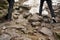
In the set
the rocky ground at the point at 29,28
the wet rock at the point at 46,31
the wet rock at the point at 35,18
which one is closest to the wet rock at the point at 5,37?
the rocky ground at the point at 29,28

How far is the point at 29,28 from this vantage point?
5215 mm

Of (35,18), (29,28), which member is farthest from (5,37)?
(35,18)

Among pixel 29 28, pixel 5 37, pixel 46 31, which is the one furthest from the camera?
pixel 29 28

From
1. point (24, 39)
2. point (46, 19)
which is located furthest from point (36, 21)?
point (24, 39)

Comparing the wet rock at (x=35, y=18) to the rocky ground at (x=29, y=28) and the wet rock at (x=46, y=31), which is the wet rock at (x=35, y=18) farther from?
the wet rock at (x=46, y=31)

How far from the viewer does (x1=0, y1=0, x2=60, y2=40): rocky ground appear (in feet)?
15.2

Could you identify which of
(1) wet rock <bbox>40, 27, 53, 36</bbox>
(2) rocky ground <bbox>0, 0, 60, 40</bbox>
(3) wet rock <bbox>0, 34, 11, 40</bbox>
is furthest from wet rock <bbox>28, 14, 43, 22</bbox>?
(3) wet rock <bbox>0, 34, 11, 40</bbox>

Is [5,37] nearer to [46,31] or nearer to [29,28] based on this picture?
[29,28]

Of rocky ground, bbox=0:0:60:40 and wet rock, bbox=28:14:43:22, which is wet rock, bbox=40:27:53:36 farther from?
wet rock, bbox=28:14:43:22

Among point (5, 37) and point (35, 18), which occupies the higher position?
point (35, 18)

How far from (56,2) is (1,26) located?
3.16 m

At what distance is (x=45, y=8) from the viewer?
271 inches

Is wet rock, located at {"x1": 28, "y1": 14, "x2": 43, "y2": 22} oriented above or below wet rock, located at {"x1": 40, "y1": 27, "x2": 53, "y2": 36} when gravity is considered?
above

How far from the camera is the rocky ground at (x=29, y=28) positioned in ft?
15.2
